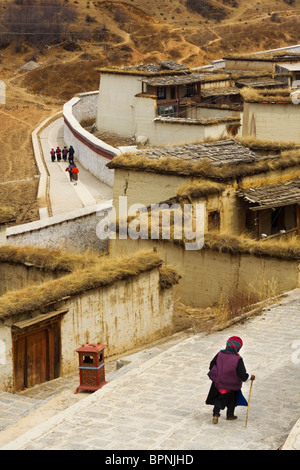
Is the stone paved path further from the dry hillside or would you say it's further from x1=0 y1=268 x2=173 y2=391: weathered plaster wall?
the dry hillside

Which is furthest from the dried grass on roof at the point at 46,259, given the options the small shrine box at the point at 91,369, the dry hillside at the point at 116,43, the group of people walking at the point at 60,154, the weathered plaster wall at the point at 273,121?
the dry hillside at the point at 116,43

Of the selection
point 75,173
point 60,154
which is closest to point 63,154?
point 60,154

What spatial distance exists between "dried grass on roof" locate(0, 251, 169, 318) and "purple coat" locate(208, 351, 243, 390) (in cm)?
454

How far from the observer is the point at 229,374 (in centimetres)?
964

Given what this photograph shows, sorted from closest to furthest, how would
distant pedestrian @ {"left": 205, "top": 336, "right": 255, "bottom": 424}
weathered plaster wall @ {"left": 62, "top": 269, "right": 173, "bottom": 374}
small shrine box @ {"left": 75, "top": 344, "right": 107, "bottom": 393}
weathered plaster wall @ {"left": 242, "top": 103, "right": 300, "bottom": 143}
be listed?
distant pedestrian @ {"left": 205, "top": 336, "right": 255, "bottom": 424} < small shrine box @ {"left": 75, "top": 344, "right": 107, "bottom": 393} < weathered plaster wall @ {"left": 62, "top": 269, "right": 173, "bottom": 374} < weathered plaster wall @ {"left": 242, "top": 103, "right": 300, "bottom": 143}

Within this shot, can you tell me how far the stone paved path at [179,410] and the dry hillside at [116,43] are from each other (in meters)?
29.7

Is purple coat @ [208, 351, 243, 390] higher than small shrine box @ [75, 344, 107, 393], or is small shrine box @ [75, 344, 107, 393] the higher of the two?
purple coat @ [208, 351, 243, 390]

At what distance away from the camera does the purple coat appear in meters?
9.64

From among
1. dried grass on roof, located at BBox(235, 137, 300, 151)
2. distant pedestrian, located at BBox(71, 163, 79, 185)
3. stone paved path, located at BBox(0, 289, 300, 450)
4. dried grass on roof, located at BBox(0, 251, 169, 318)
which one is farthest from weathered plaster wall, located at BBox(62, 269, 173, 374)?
distant pedestrian, located at BBox(71, 163, 79, 185)

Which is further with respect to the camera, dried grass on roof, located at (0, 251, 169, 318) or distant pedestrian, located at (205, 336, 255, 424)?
dried grass on roof, located at (0, 251, 169, 318)

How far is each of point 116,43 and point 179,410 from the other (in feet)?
209

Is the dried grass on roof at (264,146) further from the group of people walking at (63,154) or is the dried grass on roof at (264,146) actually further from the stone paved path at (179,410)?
the group of people walking at (63,154)

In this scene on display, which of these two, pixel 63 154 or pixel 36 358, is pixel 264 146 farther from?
pixel 63 154
